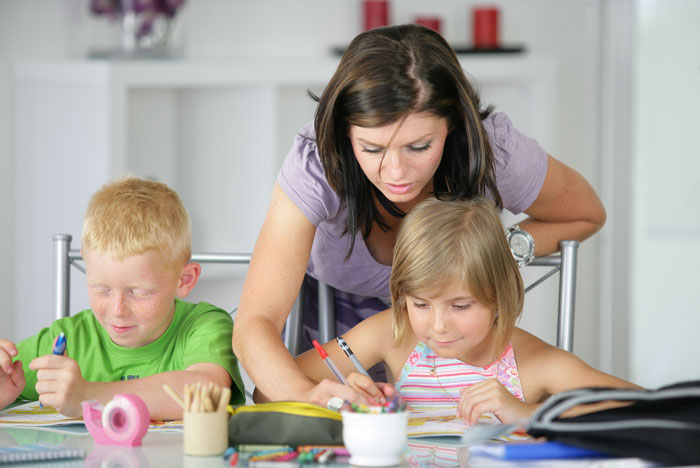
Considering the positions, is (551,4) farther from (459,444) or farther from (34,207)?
(459,444)

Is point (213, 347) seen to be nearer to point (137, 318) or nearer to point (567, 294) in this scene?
point (137, 318)

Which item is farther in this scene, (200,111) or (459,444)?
(200,111)

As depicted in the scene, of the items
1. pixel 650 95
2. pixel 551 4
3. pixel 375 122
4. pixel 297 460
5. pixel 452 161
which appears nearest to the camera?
pixel 297 460

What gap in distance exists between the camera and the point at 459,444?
1038 mm

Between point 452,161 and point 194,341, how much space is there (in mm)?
487

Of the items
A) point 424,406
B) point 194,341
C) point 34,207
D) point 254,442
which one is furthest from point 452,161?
point 34,207

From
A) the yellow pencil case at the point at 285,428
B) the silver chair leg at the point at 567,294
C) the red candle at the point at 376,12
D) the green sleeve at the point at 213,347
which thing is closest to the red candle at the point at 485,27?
the red candle at the point at 376,12

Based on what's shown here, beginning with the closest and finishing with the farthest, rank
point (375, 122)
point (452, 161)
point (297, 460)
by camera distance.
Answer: point (297, 460) → point (375, 122) → point (452, 161)

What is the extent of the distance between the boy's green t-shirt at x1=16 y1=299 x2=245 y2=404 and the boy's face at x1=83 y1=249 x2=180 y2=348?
0.04 metres

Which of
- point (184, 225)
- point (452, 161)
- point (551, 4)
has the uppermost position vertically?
point (551, 4)

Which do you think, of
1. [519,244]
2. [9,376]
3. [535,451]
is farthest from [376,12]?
[535,451]

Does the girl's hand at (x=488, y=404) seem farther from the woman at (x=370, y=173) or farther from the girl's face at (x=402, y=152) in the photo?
the girl's face at (x=402, y=152)

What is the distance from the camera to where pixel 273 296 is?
4.48 feet

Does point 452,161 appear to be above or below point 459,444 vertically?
Answer: above
